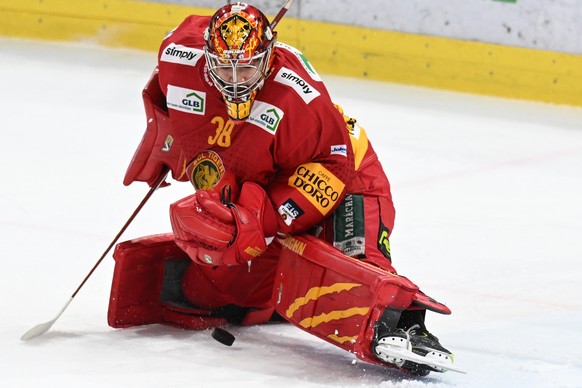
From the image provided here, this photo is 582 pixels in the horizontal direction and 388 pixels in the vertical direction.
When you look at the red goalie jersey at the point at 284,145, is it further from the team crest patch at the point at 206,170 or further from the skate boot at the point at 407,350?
the skate boot at the point at 407,350

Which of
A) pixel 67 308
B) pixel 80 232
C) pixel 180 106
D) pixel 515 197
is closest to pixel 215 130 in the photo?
pixel 180 106

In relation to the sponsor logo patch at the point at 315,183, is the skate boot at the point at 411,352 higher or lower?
lower

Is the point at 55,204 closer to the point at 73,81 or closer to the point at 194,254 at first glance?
the point at 194,254

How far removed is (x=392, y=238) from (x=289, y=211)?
1292mm

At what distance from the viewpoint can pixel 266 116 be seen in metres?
3.26

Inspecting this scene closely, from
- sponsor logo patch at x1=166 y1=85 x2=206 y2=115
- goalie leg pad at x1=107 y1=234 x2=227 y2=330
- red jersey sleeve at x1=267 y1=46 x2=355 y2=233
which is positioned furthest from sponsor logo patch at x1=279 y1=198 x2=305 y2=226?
goalie leg pad at x1=107 y1=234 x2=227 y2=330

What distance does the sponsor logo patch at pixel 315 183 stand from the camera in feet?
10.8

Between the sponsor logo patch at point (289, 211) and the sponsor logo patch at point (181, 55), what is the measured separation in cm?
49

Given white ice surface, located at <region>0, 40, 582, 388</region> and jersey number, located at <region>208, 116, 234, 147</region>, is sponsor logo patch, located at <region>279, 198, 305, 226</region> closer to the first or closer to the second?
jersey number, located at <region>208, 116, 234, 147</region>

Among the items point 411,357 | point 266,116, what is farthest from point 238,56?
point 411,357

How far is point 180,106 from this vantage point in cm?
341

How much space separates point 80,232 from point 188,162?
0.99 m

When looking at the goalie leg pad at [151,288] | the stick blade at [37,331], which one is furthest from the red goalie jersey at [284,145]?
the stick blade at [37,331]

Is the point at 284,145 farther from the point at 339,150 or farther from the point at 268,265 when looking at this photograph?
the point at 268,265
